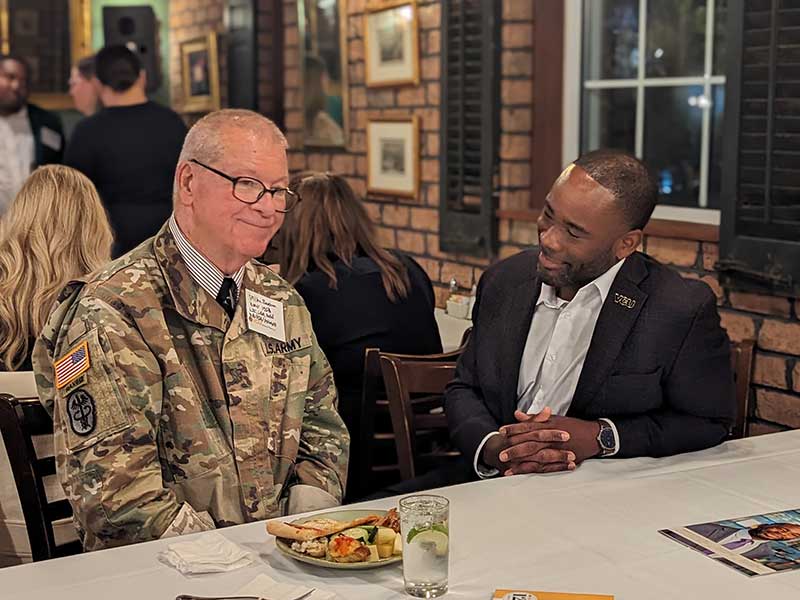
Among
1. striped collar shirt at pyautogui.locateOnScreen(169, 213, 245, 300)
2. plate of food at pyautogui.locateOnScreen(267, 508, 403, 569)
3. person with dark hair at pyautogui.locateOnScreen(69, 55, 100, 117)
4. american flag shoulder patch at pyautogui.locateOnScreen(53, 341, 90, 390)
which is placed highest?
person with dark hair at pyautogui.locateOnScreen(69, 55, 100, 117)

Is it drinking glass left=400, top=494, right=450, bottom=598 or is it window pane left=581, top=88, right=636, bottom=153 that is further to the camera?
window pane left=581, top=88, right=636, bottom=153

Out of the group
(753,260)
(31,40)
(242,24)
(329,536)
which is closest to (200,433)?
(329,536)

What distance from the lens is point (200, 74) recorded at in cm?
710

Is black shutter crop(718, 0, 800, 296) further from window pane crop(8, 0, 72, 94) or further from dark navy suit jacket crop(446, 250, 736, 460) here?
window pane crop(8, 0, 72, 94)

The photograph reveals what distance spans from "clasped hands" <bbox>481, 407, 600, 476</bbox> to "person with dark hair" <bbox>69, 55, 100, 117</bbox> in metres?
5.06

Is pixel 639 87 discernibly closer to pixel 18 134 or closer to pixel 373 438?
pixel 373 438

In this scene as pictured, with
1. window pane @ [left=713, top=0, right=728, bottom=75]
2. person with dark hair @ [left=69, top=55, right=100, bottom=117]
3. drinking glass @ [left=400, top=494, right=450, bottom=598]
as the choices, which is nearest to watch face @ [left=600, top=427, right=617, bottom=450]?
drinking glass @ [left=400, top=494, right=450, bottom=598]

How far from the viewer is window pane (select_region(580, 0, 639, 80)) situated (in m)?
3.92

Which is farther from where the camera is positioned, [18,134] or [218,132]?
[18,134]

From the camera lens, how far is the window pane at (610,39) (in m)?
3.92

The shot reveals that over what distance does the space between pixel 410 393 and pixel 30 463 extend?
3.59 feet

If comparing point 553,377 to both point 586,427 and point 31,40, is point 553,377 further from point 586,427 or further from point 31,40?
point 31,40

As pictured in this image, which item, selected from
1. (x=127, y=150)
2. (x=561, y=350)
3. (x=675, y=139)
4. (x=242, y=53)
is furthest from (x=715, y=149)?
(x=242, y=53)

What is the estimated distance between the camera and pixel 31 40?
7.24 meters
